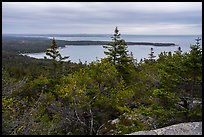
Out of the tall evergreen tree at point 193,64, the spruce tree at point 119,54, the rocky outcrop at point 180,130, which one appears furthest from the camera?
the spruce tree at point 119,54

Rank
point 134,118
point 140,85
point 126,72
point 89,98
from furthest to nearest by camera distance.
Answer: point 126,72
point 140,85
point 89,98
point 134,118

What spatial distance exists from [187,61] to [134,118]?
2781mm

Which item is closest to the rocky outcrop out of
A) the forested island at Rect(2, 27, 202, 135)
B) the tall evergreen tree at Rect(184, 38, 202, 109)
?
the forested island at Rect(2, 27, 202, 135)

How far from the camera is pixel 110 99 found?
38.9ft

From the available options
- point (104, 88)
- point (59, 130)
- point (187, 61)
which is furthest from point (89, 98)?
point (187, 61)

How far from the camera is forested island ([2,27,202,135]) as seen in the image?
739cm

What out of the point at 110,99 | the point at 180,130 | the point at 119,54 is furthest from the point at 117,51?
the point at 180,130

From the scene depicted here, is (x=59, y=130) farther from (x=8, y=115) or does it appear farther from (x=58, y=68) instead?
(x=58, y=68)

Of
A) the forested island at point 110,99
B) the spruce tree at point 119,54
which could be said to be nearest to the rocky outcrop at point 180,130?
the forested island at point 110,99

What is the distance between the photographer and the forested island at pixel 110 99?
739 centimetres

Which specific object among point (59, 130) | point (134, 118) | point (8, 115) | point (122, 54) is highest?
point (122, 54)

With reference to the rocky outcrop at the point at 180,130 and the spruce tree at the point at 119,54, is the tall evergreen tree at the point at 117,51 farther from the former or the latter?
the rocky outcrop at the point at 180,130

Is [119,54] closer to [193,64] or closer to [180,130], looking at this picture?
[193,64]

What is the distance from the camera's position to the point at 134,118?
9375 mm
